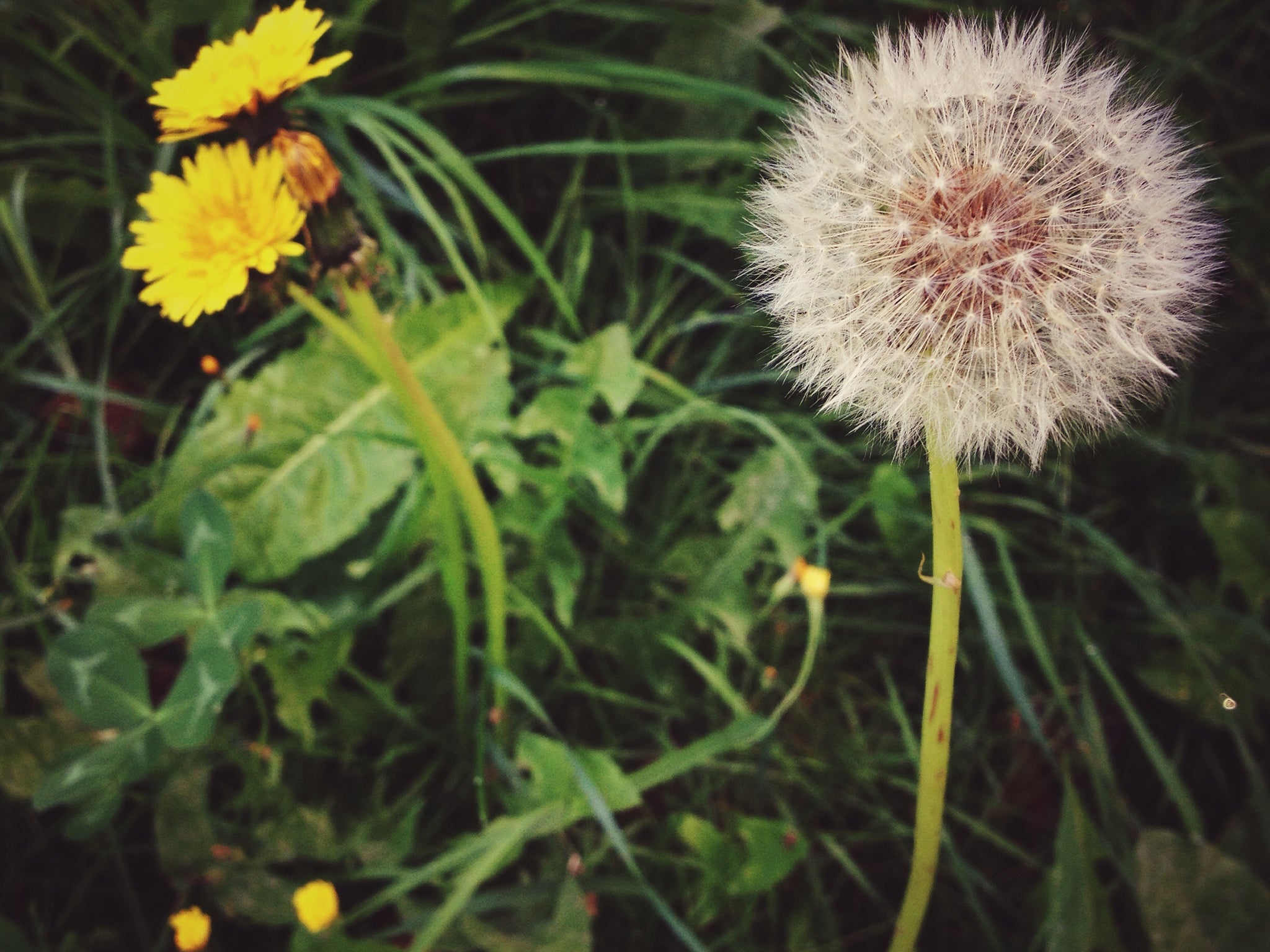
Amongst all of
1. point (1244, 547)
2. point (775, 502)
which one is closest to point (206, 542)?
point (775, 502)

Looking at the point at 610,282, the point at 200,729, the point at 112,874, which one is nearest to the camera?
the point at 200,729

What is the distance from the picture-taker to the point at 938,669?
70 centimetres

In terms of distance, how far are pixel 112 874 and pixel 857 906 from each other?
1234 millimetres

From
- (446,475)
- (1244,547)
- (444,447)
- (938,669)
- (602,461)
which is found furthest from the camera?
(1244,547)

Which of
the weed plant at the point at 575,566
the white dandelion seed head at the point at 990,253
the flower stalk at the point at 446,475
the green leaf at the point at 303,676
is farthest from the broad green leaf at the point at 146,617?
the white dandelion seed head at the point at 990,253

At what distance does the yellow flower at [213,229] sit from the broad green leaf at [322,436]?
368 mm

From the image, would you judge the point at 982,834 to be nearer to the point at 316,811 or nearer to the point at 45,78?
the point at 316,811

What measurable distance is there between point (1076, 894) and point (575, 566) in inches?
32.3

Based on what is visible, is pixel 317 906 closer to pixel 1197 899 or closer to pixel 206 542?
pixel 206 542

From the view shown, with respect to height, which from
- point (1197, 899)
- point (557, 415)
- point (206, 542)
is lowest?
point (1197, 899)

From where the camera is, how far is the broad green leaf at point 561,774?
43.3 inches

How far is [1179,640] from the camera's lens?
1.47m

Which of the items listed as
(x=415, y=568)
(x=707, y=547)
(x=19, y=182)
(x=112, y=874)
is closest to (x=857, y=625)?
(x=707, y=547)

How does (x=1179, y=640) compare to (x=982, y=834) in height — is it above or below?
above
